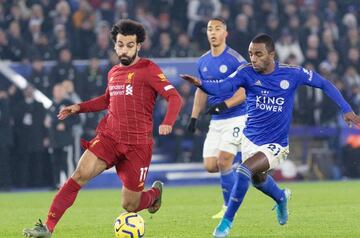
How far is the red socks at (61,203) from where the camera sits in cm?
1091

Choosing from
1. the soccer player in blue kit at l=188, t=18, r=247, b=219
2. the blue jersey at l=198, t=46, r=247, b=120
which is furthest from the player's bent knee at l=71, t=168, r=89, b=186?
the blue jersey at l=198, t=46, r=247, b=120

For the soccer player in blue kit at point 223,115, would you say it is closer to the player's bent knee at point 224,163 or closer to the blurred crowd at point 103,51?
the player's bent knee at point 224,163

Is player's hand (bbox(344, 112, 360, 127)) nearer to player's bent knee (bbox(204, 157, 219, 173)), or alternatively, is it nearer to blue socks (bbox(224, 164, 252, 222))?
blue socks (bbox(224, 164, 252, 222))

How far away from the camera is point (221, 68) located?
1489 centimetres

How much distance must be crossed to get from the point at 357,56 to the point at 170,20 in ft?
15.2

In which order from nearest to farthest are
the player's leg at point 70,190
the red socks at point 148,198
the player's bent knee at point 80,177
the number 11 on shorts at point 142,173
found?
1. the player's leg at point 70,190
2. the player's bent knee at point 80,177
3. the number 11 on shorts at point 142,173
4. the red socks at point 148,198

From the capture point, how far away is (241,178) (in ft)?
37.8

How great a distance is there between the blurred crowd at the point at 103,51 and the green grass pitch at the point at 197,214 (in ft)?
4.74

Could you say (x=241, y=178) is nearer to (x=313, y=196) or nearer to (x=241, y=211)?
(x=241, y=211)

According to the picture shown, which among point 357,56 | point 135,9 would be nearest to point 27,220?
point 135,9

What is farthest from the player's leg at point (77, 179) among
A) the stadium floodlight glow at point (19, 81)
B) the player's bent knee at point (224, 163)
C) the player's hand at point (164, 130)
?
the stadium floodlight glow at point (19, 81)

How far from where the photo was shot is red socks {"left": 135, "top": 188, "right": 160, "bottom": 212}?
1164 cm

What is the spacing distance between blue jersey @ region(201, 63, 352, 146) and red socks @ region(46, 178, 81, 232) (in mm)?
2318

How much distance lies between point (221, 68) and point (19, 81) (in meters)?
8.36
